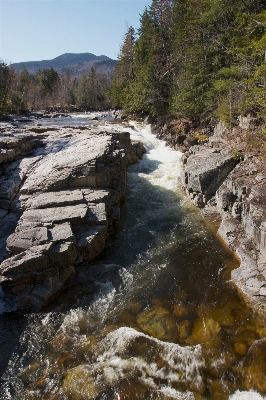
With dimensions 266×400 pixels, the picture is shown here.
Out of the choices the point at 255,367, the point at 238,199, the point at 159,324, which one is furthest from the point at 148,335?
the point at 238,199

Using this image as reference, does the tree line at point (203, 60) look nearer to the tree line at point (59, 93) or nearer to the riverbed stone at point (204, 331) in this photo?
the riverbed stone at point (204, 331)

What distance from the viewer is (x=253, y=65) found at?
16.4 metres

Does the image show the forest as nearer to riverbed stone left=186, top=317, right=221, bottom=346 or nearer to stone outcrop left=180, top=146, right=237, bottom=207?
stone outcrop left=180, top=146, right=237, bottom=207

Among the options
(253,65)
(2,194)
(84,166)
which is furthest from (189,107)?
(2,194)

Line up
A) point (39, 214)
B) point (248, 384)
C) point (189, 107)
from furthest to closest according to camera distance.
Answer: point (189, 107) → point (39, 214) → point (248, 384)

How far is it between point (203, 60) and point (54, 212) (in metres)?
19.9

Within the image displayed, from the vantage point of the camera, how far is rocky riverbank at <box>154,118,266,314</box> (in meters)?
8.67

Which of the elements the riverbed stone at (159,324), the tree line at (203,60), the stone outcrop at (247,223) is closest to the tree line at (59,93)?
the tree line at (203,60)

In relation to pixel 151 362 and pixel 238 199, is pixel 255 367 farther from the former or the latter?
pixel 238 199

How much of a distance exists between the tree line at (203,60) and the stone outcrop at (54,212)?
844 cm

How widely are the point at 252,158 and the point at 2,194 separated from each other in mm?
11848

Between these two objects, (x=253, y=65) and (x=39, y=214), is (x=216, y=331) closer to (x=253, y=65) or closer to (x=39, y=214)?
(x=39, y=214)

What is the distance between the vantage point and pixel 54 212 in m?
10.4

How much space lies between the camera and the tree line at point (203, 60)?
16.5 m
